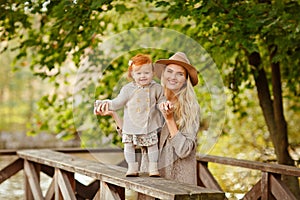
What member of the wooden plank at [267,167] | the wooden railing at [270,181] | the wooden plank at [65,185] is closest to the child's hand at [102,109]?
the wooden plank at [267,167]

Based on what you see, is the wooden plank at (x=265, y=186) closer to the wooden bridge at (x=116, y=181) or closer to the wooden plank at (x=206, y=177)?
the wooden bridge at (x=116, y=181)

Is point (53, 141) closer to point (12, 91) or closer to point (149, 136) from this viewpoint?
point (12, 91)

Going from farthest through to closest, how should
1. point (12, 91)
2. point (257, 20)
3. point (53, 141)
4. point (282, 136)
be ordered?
point (12, 91), point (53, 141), point (282, 136), point (257, 20)

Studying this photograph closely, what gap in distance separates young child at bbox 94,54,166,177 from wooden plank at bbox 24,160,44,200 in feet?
8.00

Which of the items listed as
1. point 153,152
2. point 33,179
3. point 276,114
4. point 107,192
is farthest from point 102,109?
point 276,114

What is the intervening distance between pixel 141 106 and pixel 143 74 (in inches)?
6.5

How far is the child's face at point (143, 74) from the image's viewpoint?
12.1 ft

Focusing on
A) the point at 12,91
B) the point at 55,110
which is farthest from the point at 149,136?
the point at 12,91

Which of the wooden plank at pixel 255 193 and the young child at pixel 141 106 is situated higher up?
the young child at pixel 141 106

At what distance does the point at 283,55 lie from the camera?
19.2 feet

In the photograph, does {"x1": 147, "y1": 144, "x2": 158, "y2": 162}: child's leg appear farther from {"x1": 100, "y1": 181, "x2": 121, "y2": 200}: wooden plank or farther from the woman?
{"x1": 100, "y1": 181, "x2": 121, "y2": 200}: wooden plank

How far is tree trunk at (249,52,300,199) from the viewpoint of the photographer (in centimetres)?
741

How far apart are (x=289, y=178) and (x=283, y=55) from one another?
2020mm

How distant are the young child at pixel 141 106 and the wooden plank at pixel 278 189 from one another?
1.66 meters
